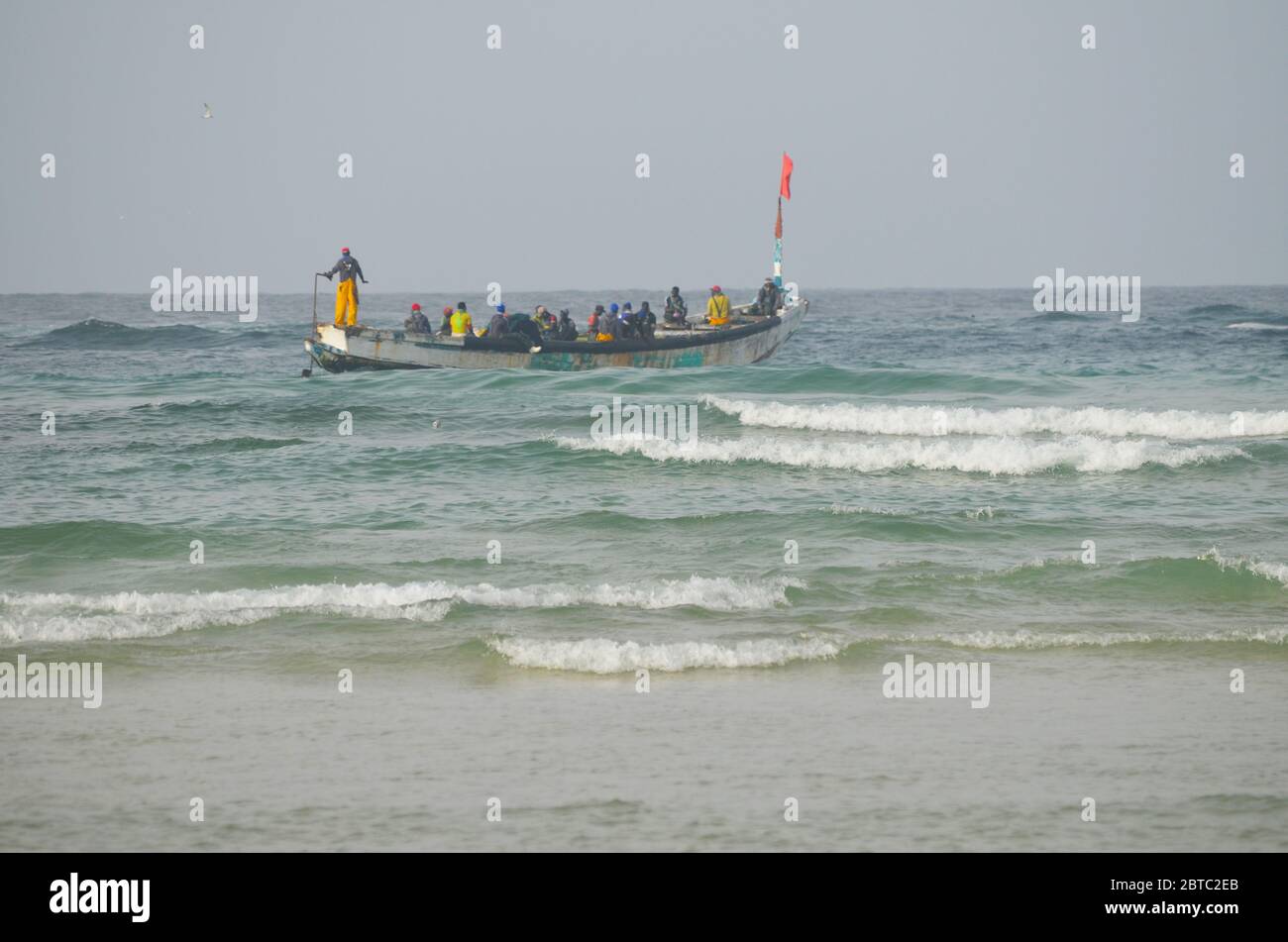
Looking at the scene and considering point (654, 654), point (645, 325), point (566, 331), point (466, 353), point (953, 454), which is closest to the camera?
point (654, 654)

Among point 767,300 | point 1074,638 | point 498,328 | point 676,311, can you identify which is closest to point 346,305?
point 498,328

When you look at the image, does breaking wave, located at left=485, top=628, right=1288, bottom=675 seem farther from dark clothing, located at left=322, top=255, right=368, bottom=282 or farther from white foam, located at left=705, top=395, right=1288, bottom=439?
dark clothing, located at left=322, top=255, right=368, bottom=282

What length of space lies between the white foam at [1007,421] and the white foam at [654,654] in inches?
495

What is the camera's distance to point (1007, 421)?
21.0 m

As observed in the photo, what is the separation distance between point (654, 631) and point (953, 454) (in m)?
8.84

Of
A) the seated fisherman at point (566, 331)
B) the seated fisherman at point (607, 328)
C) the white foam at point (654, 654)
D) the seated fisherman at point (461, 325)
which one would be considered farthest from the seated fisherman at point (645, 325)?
the white foam at point (654, 654)

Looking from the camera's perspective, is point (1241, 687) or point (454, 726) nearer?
point (454, 726)

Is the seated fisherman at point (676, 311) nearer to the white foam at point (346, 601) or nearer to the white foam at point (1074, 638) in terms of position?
the white foam at point (346, 601)

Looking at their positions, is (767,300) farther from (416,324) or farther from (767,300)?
(416,324)

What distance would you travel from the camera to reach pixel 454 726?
7.24m

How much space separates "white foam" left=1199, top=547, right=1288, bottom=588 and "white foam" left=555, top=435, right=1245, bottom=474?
541cm
